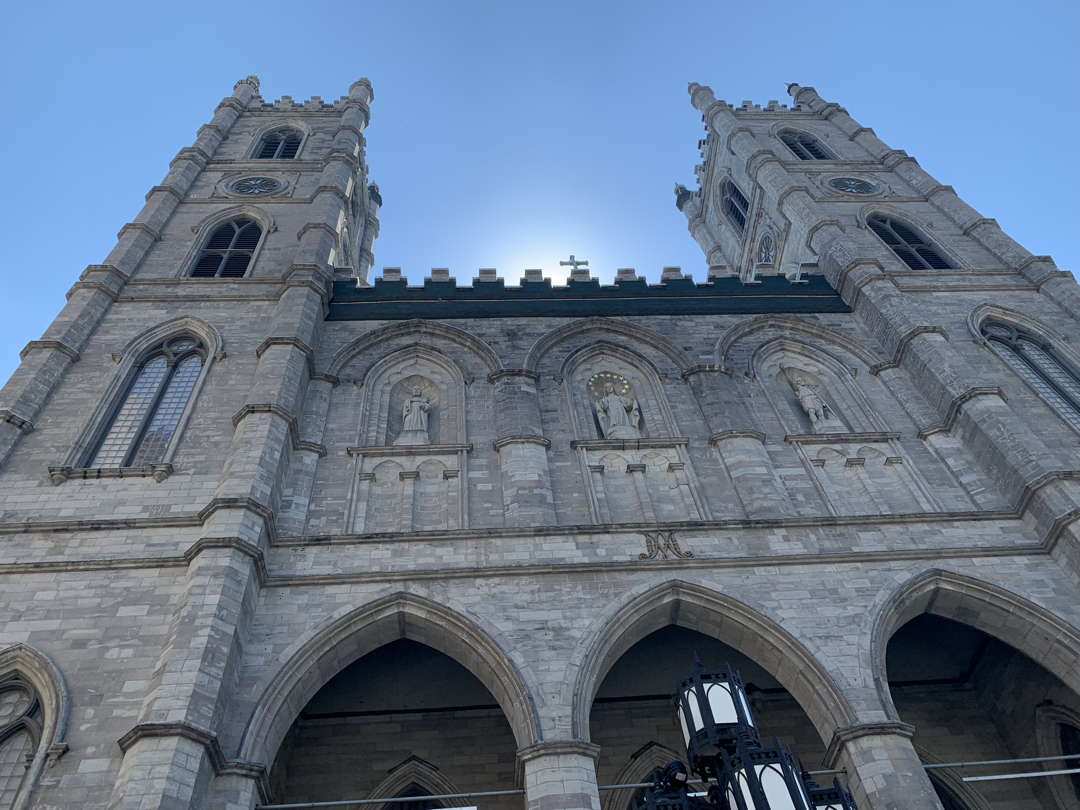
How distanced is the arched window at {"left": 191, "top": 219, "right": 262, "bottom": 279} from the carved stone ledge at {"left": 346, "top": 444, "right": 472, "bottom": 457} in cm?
687

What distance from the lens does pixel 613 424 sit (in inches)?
582

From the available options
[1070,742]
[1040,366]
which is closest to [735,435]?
[1070,742]

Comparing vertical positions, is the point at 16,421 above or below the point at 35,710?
above

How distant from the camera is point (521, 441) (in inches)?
538

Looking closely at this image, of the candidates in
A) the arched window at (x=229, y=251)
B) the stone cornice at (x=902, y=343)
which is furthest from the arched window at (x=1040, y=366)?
the arched window at (x=229, y=251)

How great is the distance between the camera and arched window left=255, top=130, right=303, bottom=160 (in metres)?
26.0

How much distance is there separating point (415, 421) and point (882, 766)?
896 cm

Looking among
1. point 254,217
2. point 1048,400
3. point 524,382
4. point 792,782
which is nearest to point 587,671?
point 792,782

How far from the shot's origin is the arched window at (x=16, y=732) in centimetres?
888

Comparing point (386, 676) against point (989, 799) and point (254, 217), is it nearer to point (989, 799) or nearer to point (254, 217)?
point (989, 799)

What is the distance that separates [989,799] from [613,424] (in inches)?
310

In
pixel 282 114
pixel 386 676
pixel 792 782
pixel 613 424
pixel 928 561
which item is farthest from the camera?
pixel 282 114

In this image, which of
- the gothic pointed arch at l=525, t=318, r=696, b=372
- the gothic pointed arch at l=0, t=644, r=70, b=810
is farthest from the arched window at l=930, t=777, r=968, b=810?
the gothic pointed arch at l=0, t=644, r=70, b=810

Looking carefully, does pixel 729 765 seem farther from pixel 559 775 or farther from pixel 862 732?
pixel 862 732
